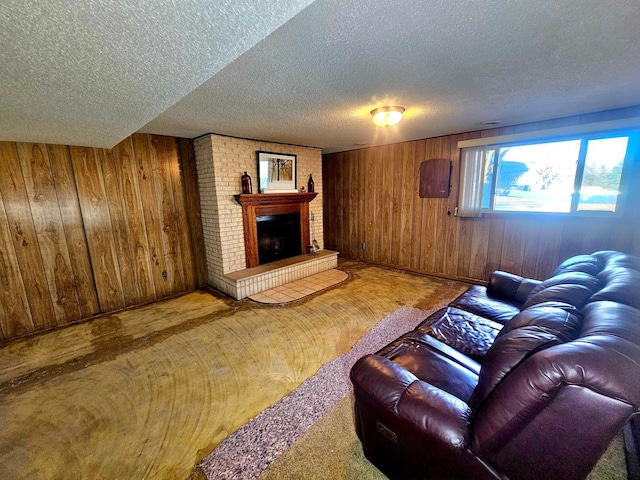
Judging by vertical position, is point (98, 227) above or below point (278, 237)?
above

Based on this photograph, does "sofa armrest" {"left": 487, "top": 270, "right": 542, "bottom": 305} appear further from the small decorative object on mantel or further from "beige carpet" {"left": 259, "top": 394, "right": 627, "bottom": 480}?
the small decorative object on mantel

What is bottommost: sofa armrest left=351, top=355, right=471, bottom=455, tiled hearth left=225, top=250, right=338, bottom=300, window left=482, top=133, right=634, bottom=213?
tiled hearth left=225, top=250, right=338, bottom=300

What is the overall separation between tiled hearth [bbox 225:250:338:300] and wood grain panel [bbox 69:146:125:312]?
4.41ft

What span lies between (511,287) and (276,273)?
2.86m

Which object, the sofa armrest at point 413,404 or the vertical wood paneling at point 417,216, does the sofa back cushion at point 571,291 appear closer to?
the sofa armrest at point 413,404

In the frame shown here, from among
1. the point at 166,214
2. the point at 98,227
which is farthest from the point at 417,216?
the point at 98,227

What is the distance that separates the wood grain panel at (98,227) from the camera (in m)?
2.98

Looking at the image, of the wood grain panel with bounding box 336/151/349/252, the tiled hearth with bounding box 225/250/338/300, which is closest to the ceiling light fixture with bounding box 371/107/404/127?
the tiled hearth with bounding box 225/250/338/300

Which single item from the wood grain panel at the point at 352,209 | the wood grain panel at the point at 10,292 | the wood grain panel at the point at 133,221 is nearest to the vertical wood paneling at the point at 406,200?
the wood grain panel at the point at 352,209

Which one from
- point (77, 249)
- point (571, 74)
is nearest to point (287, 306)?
point (77, 249)

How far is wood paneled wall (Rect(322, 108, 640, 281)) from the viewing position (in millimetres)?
3086

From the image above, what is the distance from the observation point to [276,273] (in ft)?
13.0

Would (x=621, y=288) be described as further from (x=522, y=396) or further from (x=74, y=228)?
(x=74, y=228)

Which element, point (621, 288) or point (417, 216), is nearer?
point (621, 288)
